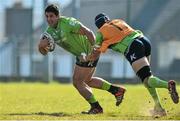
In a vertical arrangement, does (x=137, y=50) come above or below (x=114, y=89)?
above

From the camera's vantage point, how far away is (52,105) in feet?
45.0

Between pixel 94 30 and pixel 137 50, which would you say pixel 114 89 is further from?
pixel 94 30

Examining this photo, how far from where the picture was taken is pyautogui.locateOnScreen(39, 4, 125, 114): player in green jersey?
1121 cm

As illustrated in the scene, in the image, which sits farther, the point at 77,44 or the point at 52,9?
the point at 77,44

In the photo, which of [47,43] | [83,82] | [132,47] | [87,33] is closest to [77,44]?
[87,33]

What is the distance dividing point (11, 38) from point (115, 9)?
554 cm

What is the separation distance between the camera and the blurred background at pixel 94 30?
30.7 meters

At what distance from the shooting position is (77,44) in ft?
37.6

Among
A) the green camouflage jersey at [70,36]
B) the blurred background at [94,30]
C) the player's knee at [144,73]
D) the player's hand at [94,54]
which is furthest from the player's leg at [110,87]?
the blurred background at [94,30]

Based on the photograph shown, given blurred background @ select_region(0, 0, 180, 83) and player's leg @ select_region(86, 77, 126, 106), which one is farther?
blurred background @ select_region(0, 0, 180, 83)

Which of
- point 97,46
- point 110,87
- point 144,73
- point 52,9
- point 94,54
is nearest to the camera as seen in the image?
point 144,73

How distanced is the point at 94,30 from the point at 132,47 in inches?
757

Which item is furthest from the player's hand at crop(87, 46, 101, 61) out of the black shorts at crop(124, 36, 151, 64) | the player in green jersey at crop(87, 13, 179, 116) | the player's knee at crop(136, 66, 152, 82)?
the player's knee at crop(136, 66, 152, 82)

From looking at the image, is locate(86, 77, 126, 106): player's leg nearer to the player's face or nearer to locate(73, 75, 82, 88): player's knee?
locate(73, 75, 82, 88): player's knee
